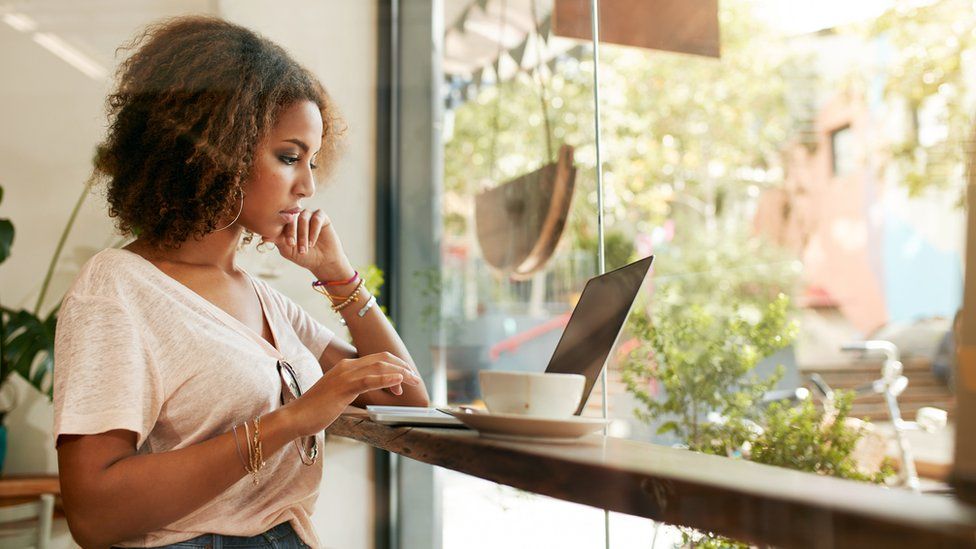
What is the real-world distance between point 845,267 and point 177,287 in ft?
4.03

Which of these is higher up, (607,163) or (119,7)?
(119,7)

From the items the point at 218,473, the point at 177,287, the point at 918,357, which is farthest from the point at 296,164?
the point at 918,357

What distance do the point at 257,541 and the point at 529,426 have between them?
1.79 ft

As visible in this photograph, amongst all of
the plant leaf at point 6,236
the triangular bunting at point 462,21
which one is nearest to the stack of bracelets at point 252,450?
the plant leaf at point 6,236

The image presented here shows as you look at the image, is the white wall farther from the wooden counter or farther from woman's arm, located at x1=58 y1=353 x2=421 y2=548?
the wooden counter

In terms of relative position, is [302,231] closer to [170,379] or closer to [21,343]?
[170,379]

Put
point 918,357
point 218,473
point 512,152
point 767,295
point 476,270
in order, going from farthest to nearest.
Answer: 1. point 476,270
2. point 512,152
3. point 767,295
4. point 918,357
5. point 218,473

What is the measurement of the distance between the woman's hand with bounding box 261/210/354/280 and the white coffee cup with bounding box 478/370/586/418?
64 centimetres

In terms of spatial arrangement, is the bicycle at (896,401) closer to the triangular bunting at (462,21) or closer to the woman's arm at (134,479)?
the woman's arm at (134,479)

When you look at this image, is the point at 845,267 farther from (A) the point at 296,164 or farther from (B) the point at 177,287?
(B) the point at 177,287

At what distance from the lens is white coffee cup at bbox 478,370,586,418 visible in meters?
1.00

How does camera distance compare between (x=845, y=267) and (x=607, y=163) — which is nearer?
(x=845, y=267)

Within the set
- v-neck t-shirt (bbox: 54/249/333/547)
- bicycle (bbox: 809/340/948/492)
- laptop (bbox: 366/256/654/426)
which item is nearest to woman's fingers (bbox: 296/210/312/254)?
v-neck t-shirt (bbox: 54/249/333/547)

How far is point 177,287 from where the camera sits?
126 cm
